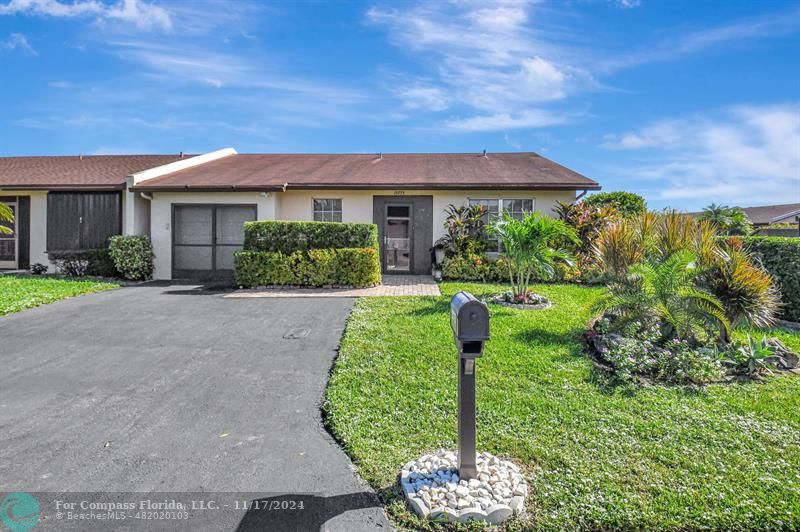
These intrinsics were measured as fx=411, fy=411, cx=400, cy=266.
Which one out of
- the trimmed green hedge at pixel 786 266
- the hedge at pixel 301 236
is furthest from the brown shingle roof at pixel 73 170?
the trimmed green hedge at pixel 786 266

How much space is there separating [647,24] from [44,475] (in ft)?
39.7

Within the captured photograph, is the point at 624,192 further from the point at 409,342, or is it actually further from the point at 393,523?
the point at 393,523

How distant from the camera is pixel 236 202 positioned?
13492 millimetres

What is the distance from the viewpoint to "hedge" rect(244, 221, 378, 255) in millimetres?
11273

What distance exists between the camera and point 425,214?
14148 millimetres

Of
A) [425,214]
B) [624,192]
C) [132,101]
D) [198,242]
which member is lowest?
[198,242]

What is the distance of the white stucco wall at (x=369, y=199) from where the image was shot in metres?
13.9

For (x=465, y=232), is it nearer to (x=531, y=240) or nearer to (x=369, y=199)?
(x=369, y=199)

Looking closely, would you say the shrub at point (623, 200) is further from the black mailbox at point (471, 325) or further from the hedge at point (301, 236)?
the black mailbox at point (471, 325)

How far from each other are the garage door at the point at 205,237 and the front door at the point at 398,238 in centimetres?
454

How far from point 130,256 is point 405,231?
878 centimetres

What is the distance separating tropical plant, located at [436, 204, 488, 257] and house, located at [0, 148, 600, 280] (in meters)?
0.51

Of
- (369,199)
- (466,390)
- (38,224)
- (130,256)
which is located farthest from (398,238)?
(38,224)

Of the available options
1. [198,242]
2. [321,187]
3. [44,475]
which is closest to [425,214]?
[321,187]
